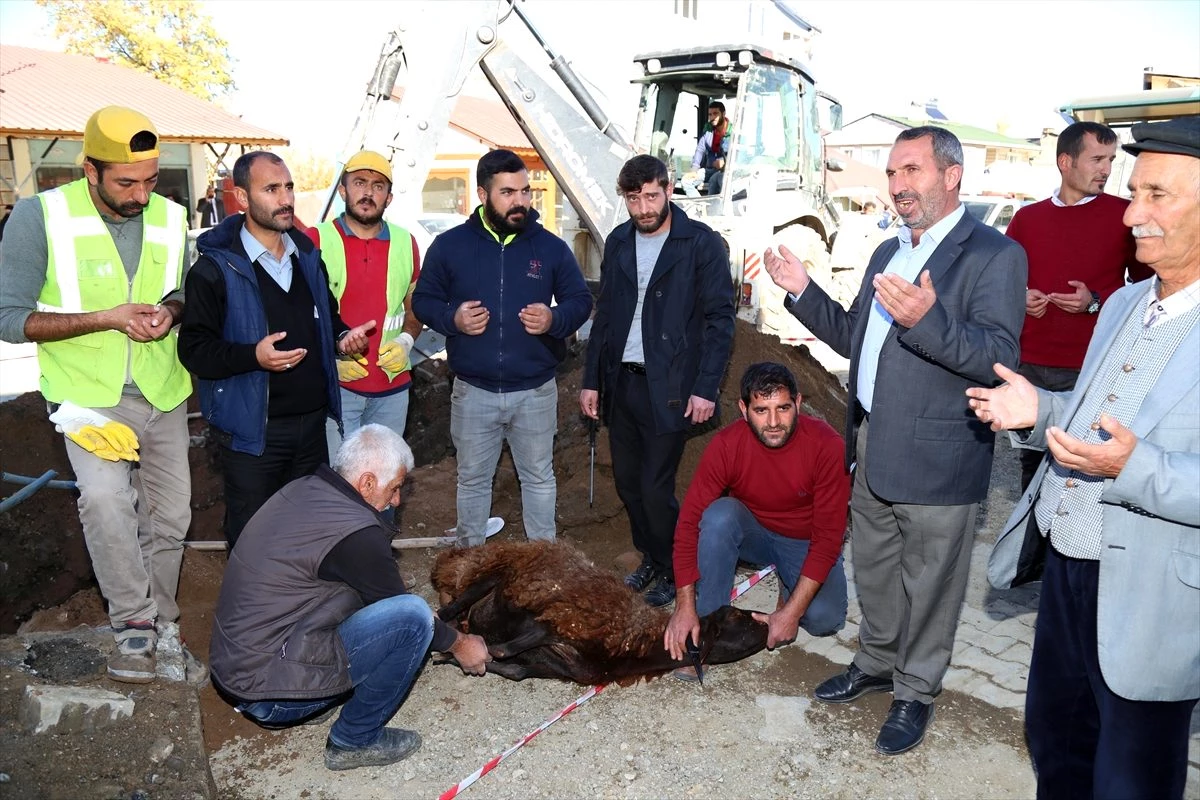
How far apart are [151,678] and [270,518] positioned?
3.78 feet

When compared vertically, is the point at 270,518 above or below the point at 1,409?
above

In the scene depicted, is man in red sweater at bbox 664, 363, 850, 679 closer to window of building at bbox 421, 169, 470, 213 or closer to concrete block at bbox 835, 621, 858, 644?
concrete block at bbox 835, 621, 858, 644

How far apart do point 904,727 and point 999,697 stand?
0.64 metres

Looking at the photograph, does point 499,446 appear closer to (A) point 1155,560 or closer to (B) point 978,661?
(B) point 978,661

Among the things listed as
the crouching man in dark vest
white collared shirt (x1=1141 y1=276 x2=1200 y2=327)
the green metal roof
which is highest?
the green metal roof

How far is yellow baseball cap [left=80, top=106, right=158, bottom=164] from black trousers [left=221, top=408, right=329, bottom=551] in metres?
1.25

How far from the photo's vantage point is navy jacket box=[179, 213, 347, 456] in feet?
12.3

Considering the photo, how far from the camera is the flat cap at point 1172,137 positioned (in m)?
2.14

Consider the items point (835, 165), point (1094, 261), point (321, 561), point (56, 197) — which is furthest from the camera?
point (835, 165)

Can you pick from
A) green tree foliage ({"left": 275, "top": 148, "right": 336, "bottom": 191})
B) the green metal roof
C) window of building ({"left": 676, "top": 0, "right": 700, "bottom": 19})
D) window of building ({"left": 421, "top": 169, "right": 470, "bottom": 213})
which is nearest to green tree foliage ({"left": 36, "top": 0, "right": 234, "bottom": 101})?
green tree foliage ({"left": 275, "top": 148, "right": 336, "bottom": 191})

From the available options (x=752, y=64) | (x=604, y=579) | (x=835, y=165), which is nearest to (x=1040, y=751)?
(x=604, y=579)

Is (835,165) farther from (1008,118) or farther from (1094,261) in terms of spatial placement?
(1008,118)

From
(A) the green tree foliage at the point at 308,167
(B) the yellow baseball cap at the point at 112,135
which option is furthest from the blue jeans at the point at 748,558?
(A) the green tree foliage at the point at 308,167

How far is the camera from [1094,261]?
462cm
